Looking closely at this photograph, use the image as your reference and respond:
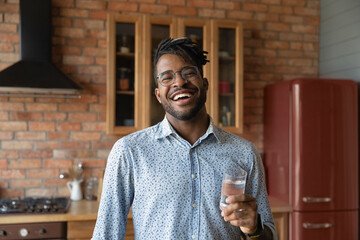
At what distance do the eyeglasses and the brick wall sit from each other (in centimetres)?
175

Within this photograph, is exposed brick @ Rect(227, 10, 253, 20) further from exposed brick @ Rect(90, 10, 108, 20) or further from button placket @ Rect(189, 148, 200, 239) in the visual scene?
button placket @ Rect(189, 148, 200, 239)

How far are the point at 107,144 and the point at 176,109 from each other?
5.90ft

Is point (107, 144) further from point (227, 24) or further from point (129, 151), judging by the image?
point (129, 151)

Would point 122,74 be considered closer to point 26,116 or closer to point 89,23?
point 89,23

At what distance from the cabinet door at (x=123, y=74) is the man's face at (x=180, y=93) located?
1.41m

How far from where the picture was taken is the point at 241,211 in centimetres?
117

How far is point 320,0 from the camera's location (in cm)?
340

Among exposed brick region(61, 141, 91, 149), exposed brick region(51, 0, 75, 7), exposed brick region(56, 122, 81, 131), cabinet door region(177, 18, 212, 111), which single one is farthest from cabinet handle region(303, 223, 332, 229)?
exposed brick region(51, 0, 75, 7)

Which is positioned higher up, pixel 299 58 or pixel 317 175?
pixel 299 58

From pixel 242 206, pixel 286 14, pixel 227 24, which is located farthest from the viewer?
pixel 286 14

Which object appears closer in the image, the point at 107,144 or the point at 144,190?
the point at 144,190

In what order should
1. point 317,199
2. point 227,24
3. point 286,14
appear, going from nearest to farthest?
point 317,199 → point 227,24 → point 286,14

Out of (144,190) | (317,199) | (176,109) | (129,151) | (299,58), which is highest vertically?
(299,58)

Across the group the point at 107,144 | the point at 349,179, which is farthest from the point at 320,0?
the point at 107,144
